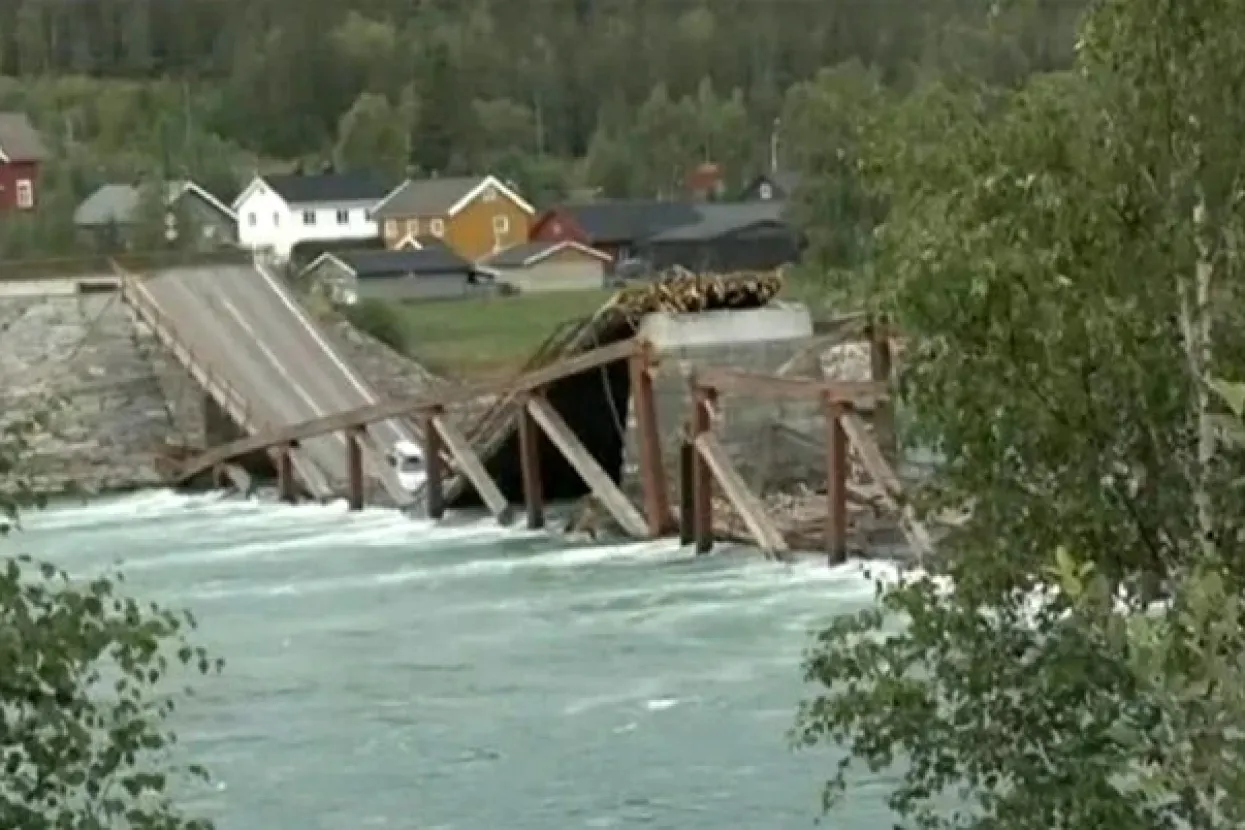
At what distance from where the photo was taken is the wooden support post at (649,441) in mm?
32312

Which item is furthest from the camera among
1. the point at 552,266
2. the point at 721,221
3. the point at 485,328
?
the point at 721,221

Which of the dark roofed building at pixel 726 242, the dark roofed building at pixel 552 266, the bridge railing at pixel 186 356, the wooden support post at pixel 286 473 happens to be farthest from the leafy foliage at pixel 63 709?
the dark roofed building at pixel 552 266

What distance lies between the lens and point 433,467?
36.0 m

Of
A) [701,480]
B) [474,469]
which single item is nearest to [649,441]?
[701,480]

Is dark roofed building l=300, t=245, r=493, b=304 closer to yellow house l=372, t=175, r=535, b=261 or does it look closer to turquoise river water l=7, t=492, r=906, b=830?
yellow house l=372, t=175, r=535, b=261

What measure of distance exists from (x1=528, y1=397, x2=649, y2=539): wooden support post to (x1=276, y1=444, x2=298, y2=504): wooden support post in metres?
6.03

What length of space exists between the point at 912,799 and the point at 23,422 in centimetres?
304

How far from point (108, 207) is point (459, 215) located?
12.9 m

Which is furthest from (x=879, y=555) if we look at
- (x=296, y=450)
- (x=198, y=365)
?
(x=198, y=365)

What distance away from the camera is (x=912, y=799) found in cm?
970

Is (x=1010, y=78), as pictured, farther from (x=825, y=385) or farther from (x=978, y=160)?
(x=825, y=385)

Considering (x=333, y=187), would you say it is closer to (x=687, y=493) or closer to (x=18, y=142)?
(x=18, y=142)

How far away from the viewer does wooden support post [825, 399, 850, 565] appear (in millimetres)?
29047

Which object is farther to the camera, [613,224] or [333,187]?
[333,187]
